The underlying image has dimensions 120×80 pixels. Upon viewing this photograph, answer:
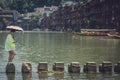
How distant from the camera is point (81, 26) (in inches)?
6225

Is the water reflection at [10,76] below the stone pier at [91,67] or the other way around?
below

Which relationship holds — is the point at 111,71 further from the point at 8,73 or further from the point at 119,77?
the point at 8,73

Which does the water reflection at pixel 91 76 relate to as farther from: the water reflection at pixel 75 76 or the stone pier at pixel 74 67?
the stone pier at pixel 74 67

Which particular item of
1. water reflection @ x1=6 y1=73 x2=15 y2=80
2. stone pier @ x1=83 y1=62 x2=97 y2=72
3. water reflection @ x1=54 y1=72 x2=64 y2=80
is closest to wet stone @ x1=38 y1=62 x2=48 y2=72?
water reflection @ x1=54 y1=72 x2=64 y2=80

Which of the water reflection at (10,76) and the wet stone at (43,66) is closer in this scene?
the water reflection at (10,76)

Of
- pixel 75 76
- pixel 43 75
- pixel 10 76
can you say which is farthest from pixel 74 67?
pixel 10 76

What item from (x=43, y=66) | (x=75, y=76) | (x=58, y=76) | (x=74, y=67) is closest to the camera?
(x=58, y=76)

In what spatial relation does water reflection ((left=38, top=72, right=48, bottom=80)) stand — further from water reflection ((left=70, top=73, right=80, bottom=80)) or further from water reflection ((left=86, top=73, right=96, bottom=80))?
water reflection ((left=86, top=73, right=96, bottom=80))

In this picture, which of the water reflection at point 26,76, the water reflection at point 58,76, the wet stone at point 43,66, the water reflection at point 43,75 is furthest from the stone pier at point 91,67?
the water reflection at point 26,76

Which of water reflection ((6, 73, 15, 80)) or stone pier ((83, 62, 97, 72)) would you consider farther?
stone pier ((83, 62, 97, 72))

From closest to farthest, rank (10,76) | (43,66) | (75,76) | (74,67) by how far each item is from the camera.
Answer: (10,76) → (75,76) → (74,67) → (43,66)

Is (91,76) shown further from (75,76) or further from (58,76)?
(58,76)

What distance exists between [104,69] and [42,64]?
3.67m

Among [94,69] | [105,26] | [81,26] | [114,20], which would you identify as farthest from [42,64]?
[81,26]
